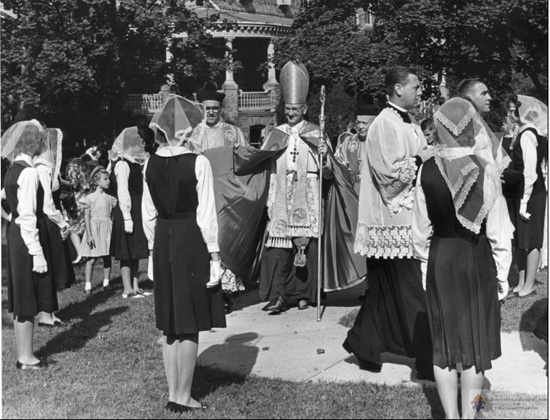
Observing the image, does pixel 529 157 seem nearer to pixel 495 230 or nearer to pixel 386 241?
pixel 386 241

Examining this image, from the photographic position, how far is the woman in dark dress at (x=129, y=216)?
10.0 m

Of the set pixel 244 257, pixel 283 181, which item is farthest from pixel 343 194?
pixel 244 257

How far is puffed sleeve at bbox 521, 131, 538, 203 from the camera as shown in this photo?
880 centimetres

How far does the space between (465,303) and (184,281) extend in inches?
68.1

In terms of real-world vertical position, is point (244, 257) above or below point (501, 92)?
below

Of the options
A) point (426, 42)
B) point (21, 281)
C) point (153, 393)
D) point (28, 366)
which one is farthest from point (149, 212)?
point (426, 42)

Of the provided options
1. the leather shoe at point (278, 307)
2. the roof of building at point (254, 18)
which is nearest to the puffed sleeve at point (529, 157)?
the leather shoe at point (278, 307)

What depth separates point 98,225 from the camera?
35.1 feet

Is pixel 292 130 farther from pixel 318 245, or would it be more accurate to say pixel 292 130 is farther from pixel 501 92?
pixel 501 92

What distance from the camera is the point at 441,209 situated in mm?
4891

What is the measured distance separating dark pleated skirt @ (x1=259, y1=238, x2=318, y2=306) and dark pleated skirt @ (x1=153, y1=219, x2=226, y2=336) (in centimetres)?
331

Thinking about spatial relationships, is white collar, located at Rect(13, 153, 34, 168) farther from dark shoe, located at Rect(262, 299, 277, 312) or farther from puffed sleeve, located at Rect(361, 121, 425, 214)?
dark shoe, located at Rect(262, 299, 277, 312)

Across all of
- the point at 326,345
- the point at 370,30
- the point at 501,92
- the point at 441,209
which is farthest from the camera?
the point at 370,30

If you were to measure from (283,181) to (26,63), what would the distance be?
440 inches
